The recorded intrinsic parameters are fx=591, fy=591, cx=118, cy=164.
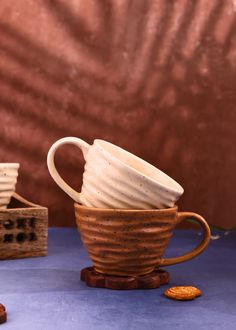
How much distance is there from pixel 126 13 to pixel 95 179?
0.71 metres

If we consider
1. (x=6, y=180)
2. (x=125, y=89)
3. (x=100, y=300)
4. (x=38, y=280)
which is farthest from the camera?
(x=125, y=89)

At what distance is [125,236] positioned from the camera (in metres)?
0.87

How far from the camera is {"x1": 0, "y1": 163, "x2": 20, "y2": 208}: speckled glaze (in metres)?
1.10

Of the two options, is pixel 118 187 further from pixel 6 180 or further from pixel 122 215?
pixel 6 180

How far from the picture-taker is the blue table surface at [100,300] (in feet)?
2.36

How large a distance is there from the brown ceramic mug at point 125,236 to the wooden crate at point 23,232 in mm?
239

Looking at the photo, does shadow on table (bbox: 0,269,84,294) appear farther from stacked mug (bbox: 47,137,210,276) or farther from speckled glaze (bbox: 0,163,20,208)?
speckled glaze (bbox: 0,163,20,208)

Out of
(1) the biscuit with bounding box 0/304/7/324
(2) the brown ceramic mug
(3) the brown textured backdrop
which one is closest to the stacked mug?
(2) the brown ceramic mug

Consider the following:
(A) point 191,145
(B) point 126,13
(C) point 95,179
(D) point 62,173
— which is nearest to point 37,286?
(C) point 95,179

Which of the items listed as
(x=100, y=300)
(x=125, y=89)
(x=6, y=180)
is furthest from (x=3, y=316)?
(x=125, y=89)

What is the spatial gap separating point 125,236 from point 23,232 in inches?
12.6

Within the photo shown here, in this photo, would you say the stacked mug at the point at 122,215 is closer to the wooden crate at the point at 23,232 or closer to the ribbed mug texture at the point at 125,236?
the ribbed mug texture at the point at 125,236

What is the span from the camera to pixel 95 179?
87 cm

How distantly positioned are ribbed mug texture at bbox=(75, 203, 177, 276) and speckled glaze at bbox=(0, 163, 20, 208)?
0.25 metres
